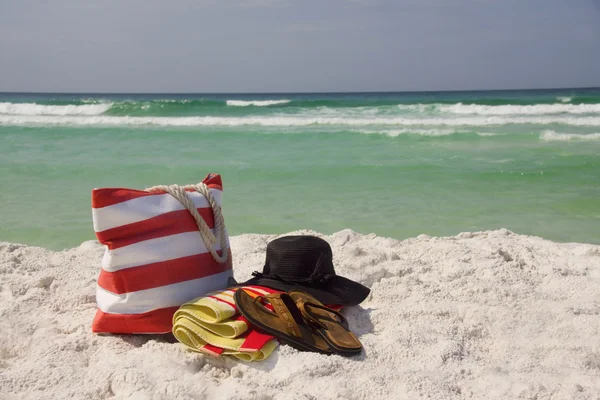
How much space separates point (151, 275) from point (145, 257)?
3.2 inches

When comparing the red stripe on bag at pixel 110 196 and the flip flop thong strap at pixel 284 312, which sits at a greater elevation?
the red stripe on bag at pixel 110 196

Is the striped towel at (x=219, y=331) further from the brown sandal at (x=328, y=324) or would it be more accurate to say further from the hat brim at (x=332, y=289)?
the hat brim at (x=332, y=289)

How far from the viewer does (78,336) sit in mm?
2307

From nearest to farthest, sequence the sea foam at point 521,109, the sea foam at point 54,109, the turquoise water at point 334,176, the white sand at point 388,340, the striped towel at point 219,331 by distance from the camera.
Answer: the white sand at point 388,340 → the striped towel at point 219,331 → the turquoise water at point 334,176 → the sea foam at point 521,109 → the sea foam at point 54,109

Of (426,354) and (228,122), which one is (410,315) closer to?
(426,354)

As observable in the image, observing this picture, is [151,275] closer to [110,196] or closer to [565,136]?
[110,196]

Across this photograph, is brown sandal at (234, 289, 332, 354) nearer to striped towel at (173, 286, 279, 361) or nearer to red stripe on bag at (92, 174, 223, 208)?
striped towel at (173, 286, 279, 361)

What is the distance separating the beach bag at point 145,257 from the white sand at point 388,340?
0.11 meters

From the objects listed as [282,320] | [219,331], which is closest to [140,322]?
[219,331]

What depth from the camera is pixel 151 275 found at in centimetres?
227

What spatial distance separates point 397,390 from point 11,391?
136 cm

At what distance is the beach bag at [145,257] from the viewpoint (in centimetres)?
223

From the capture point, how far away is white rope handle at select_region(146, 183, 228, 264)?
2.39m

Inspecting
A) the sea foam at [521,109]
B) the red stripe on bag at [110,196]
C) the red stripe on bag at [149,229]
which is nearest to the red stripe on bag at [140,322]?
the red stripe on bag at [149,229]
